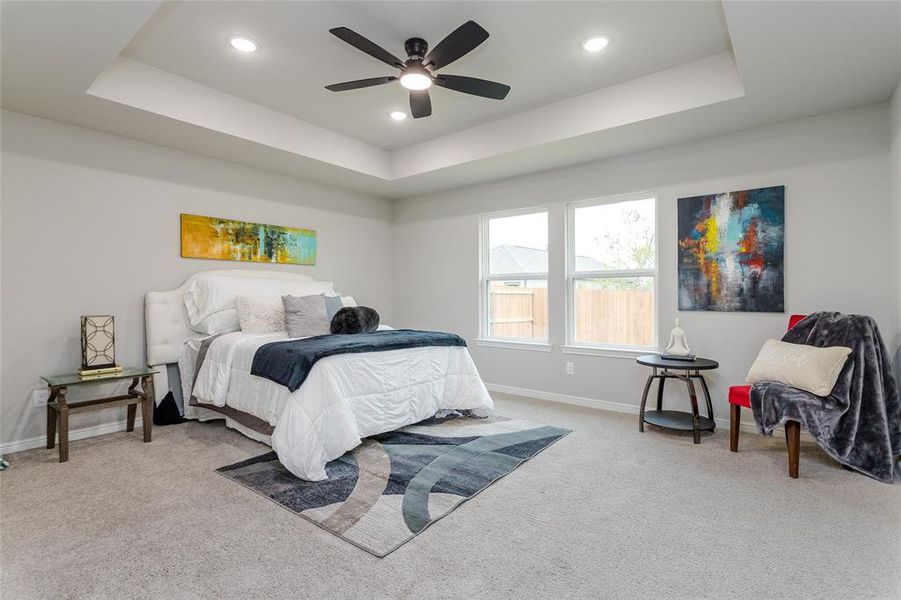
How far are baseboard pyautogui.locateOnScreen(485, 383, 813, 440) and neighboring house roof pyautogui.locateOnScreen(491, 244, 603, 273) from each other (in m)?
1.28

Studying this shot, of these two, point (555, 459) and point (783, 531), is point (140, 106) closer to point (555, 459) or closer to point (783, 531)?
point (555, 459)

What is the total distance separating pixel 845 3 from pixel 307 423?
342cm

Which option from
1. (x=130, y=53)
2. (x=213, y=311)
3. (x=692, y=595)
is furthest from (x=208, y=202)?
(x=692, y=595)

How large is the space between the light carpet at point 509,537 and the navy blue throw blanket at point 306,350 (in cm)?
64

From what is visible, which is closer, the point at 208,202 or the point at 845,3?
the point at 845,3

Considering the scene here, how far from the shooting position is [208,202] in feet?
14.1

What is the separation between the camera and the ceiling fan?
245cm

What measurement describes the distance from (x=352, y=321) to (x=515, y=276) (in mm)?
2061

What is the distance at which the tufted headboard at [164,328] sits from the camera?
3.81 m

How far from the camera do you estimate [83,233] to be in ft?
11.7

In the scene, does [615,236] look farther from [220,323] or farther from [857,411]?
[220,323]

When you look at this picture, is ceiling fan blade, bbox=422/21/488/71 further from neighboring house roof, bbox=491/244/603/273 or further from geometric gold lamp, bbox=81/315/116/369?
geometric gold lamp, bbox=81/315/116/369

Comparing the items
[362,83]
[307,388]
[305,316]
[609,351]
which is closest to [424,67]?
[362,83]

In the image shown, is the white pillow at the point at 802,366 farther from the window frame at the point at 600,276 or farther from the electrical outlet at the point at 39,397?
the electrical outlet at the point at 39,397
